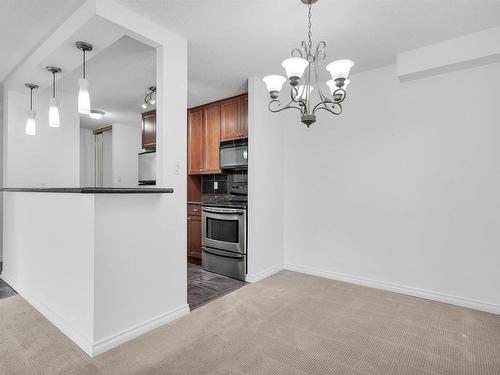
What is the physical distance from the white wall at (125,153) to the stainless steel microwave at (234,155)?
2967 mm

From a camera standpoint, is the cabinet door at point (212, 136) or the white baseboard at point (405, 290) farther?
the cabinet door at point (212, 136)

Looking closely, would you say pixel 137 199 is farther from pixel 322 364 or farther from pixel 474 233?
pixel 474 233

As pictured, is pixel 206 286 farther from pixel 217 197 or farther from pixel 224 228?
pixel 217 197

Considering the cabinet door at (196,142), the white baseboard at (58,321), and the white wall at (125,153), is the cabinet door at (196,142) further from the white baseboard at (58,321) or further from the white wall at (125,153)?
the white baseboard at (58,321)

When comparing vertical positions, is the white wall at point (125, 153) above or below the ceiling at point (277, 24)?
below

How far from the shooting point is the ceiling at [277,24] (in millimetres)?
1995

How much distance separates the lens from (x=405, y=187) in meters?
2.93

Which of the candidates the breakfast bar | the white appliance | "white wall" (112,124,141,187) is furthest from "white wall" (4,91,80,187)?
"white wall" (112,124,141,187)

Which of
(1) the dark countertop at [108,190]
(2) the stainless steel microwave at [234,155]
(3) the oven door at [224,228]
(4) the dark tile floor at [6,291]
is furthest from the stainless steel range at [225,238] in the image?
(4) the dark tile floor at [6,291]

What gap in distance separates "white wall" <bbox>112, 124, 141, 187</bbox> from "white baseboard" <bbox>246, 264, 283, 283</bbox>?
12.6 ft

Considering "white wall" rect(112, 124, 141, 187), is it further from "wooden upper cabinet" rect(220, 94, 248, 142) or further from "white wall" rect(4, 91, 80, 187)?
"wooden upper cabinet" rect(220, 94, 248, 142)

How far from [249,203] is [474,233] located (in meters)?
2.20

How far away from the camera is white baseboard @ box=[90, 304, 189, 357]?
185 centimetres

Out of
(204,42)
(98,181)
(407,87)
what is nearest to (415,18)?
(407,87)
